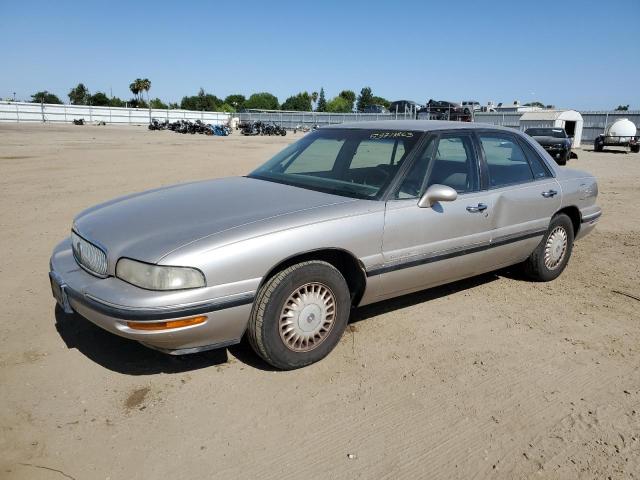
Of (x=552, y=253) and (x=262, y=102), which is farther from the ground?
(x=262, y=102)

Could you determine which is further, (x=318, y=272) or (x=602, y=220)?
(x=602, y=220)

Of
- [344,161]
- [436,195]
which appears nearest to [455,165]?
[436,195]

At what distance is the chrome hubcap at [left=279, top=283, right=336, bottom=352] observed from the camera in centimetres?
319

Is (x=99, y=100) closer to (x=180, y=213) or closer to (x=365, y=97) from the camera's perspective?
(x=365, y=97)

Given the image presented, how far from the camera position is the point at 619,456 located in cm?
253

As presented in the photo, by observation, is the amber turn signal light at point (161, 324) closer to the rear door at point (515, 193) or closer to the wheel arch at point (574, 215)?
the rear door at point (515, 193)

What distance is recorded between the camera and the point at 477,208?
4062mm

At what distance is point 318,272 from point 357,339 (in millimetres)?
801

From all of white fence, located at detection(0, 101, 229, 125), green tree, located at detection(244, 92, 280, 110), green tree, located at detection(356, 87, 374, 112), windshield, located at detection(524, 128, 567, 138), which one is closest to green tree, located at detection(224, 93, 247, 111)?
green tree, located at detection(244, 92, 280, 110)

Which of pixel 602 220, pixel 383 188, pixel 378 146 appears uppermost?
pixel 378 146

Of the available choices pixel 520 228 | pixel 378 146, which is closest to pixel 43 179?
pixel 378 146

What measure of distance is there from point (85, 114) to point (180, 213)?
70.7 m

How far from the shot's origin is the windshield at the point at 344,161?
376 centimetres

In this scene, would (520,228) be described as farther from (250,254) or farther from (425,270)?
(250,254)
